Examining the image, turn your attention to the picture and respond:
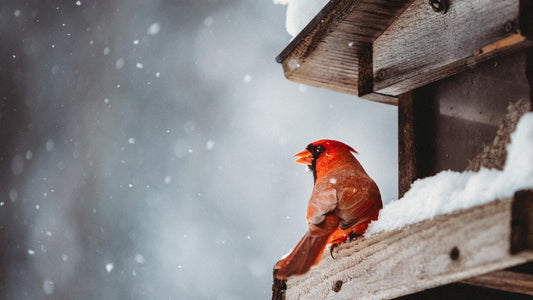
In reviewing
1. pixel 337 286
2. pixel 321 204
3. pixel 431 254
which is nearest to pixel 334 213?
pixel 321 204

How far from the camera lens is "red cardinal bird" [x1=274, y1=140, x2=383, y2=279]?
130cm

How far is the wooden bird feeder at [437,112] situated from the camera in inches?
40.0

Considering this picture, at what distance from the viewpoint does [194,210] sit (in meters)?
8.51

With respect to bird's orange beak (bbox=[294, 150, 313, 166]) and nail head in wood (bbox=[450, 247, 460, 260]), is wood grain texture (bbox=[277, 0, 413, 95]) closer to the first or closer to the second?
bird's orange beak (bbox=[294, 150, 313, 166])

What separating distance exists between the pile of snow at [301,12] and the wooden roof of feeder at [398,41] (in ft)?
0.40

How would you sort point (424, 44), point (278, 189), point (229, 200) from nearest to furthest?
Answer: point (424, 44), point (278, 189), point (229, 200)

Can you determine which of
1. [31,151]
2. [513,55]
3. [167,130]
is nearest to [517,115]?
[513,55]

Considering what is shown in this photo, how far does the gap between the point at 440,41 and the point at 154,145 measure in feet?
26.8

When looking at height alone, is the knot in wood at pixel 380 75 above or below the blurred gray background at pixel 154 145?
below

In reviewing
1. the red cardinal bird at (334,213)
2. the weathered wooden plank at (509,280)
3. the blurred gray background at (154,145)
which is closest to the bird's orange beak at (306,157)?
the red cardinal bird at (334,213)

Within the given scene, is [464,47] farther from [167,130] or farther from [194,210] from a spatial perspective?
[167,130]

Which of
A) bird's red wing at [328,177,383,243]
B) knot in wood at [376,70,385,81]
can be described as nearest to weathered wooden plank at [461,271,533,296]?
bird's red wing at [328,177,383,243]

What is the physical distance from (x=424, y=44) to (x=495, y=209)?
0.71 m

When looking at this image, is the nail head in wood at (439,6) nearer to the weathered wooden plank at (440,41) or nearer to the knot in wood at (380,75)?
the weathered wooden plank at (440,41)
